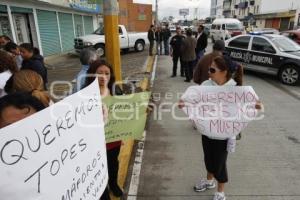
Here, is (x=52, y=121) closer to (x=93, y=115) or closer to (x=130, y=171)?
(x=93, y=115)

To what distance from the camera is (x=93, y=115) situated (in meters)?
2.04

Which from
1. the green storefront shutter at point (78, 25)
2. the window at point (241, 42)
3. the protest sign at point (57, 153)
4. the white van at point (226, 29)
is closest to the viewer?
the protest sign at point (57, 153)

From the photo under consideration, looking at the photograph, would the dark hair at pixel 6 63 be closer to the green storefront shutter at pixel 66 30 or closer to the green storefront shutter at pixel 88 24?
the green storefront shutter at pixel 66 30

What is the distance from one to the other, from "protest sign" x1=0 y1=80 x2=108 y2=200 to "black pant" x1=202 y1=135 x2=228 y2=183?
1.33 m

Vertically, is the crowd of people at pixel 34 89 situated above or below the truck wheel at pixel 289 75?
above

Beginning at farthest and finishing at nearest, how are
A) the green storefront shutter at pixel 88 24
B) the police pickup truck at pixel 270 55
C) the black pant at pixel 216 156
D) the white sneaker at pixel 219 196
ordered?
the green storefront shutter at pixel 88 24, the police pickup truck at pixel 270 55, the white sneaker at pixel 219 196, the black pant at pixel 216 156

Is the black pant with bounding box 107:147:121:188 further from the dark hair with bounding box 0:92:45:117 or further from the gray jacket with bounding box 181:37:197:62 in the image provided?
the gray jacket with bounding box 181:37:197:62

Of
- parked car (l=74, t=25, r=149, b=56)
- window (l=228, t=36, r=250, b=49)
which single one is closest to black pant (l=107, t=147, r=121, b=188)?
window (l=228, t=36, r=250, b=49)

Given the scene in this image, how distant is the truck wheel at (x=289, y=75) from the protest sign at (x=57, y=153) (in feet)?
28.6

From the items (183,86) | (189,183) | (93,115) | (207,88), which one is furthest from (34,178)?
(183,86)

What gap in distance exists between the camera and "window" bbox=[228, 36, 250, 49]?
420 inches

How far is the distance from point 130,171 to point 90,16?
22.7 m

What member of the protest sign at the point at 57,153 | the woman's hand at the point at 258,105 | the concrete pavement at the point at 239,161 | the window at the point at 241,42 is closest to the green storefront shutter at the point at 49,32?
the window at the point at 241,42

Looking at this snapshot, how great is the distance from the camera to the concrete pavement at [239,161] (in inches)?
142
